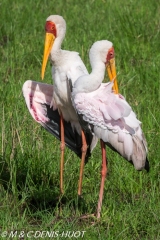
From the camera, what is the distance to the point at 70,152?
6.59 metres

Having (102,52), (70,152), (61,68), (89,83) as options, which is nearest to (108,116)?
(89,83)

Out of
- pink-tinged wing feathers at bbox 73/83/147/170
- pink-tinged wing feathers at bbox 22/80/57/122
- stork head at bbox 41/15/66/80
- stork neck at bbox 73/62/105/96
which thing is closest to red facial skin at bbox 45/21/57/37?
stork head at bbox 41/15/66/80

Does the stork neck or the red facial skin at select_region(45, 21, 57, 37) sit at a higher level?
the red facial skin at select_region(45, 21, 57, 37)

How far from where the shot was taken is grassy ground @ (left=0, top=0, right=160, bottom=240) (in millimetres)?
5473

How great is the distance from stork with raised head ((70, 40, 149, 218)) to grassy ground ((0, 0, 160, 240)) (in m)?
0.27

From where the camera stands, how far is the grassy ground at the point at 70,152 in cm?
547

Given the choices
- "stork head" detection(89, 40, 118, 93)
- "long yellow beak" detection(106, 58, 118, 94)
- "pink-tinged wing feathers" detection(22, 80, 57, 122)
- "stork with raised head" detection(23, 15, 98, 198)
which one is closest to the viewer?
"stork head" detection(89, 40, 118, 93)

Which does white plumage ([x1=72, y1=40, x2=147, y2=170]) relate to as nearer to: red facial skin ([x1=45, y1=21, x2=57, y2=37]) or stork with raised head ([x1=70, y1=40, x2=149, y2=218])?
stork with raised head ([x1=70, y1=40, x2=149, y2=218])

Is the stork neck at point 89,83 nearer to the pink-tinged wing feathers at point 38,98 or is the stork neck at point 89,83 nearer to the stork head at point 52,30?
the stork head at point 52,30

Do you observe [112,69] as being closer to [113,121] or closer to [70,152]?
[113,121]

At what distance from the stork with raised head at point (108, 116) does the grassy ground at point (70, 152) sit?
0.89 feet

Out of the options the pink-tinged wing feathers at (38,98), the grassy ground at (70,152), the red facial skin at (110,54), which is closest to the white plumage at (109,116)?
the red facial skin at (110,54)

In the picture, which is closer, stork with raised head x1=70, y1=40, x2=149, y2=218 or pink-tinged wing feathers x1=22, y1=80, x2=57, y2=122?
stork with raised head x1=70, y1=40, x2=149, y2=218

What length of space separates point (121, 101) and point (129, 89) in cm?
228
